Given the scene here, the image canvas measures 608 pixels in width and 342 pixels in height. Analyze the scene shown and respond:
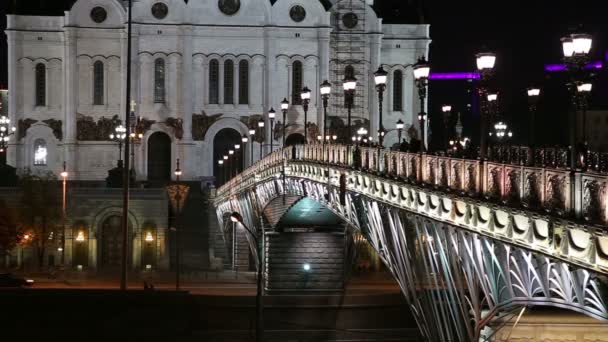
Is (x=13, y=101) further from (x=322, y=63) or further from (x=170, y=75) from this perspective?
(x=322, y=63)

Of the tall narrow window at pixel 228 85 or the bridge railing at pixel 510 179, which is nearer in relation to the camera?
the bridge railing at pixel 510 179

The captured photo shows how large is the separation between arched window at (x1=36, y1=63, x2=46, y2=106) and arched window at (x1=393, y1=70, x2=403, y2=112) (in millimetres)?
28633

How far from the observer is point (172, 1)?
10806 cm

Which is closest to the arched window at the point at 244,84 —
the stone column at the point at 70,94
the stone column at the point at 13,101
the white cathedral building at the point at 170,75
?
the white cathedral building at the point at 170,75

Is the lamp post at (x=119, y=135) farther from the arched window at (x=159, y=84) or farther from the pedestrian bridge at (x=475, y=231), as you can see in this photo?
the pedestrian bridge at (x=475, y=231)

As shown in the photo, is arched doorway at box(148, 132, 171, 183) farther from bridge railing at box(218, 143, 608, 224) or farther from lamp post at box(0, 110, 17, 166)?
bridge railing at box(218, 143, 608, 224)

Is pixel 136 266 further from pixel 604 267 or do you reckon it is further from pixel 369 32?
pixel 604 267

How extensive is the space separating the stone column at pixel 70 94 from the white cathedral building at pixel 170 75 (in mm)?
93

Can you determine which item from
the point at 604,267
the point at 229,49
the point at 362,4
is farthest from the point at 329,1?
the point at 604,267

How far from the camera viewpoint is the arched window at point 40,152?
108938 mm

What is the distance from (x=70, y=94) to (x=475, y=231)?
281 ft

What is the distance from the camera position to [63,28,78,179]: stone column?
351ft

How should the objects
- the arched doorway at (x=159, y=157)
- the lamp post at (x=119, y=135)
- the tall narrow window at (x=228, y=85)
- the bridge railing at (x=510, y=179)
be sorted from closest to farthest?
1. the bridge railing at (x=510, y=179)
2. the lamp post at (x=119, y=135)
3. the tall narrow window at (x=228, y=85)
4. the arched doorway at (x=159, y=157)

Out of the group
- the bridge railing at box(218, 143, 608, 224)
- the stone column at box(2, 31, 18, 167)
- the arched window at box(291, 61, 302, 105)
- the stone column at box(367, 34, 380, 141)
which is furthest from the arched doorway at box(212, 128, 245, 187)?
the bridge railing at box(218, 143, 608, 224)
